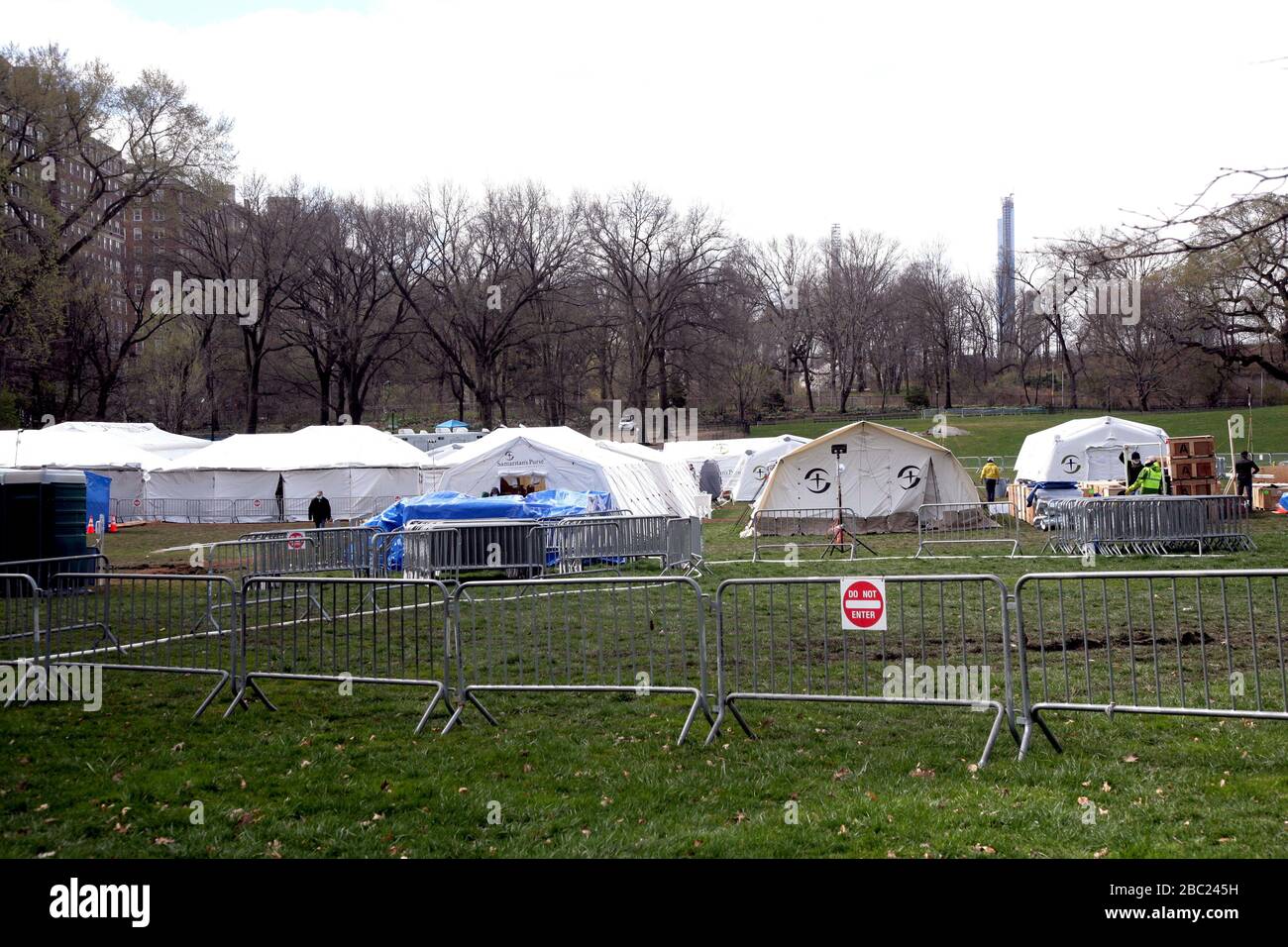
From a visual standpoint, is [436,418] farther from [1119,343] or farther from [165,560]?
[165,560]

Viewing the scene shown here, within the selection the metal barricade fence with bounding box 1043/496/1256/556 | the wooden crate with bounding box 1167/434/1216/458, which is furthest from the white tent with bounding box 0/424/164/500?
the wooden crate with bounding box 1167/434/1216/458

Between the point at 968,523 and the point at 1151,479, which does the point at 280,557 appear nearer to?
the point at 1151,479

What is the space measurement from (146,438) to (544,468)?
23400 millimetres

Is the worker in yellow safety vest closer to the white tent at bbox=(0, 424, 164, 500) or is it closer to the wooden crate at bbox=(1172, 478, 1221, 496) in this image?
the wooden crate at bbox=(1172, 478, 1221, 496)

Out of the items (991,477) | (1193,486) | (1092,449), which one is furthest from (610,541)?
(1092,449)

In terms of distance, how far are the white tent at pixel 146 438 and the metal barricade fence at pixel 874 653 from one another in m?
35.5

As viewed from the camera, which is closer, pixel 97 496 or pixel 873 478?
pixel 873 478

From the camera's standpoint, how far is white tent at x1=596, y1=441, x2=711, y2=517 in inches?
1291

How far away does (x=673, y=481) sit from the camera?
3438 cm

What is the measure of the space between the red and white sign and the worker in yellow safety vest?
16.6 metres

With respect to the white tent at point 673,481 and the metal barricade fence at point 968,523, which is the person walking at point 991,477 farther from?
the white tent at point 673,481

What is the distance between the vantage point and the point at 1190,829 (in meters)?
5.22

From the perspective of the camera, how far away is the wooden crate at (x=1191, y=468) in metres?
25.8
